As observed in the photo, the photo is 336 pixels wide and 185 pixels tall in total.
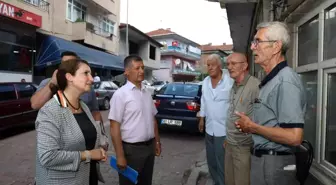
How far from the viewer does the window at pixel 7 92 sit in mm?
7707

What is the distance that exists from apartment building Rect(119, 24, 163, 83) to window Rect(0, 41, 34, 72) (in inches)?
528

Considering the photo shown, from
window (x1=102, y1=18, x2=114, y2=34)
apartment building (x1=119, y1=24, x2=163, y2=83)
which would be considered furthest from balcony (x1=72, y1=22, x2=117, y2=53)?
apartment building (x1=119, y1=24, x2=163, y2=83)

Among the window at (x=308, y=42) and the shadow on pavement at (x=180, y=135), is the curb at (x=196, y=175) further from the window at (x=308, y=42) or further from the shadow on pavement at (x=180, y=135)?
the shadow on pavement at (x=180, y=135)

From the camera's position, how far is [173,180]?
497cm

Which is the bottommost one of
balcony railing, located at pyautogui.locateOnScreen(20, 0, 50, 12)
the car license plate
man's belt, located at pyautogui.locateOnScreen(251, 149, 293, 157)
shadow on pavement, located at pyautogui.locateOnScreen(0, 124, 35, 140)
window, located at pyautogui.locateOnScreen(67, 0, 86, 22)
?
shadow on pavement, located at pyautogui.locateOnScreen(0, 124, 35, 140)

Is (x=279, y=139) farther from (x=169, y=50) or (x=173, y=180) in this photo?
(x=169, y=50)

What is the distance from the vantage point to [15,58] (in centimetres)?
1400

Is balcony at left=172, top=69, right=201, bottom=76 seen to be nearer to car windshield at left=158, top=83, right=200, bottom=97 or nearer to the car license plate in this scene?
car windshield at left=158, top=83, right=200, bottom=97

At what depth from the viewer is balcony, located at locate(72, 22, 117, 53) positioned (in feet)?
61.5

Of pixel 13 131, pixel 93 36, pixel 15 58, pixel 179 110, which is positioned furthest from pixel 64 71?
pixel 93 36

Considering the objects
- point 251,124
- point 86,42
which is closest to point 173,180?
point 251,124

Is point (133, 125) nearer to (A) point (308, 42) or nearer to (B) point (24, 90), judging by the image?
(A) point (308, 42)

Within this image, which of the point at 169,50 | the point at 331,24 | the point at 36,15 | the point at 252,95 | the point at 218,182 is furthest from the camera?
the point at 169,50

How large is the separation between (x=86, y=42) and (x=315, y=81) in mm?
18452
